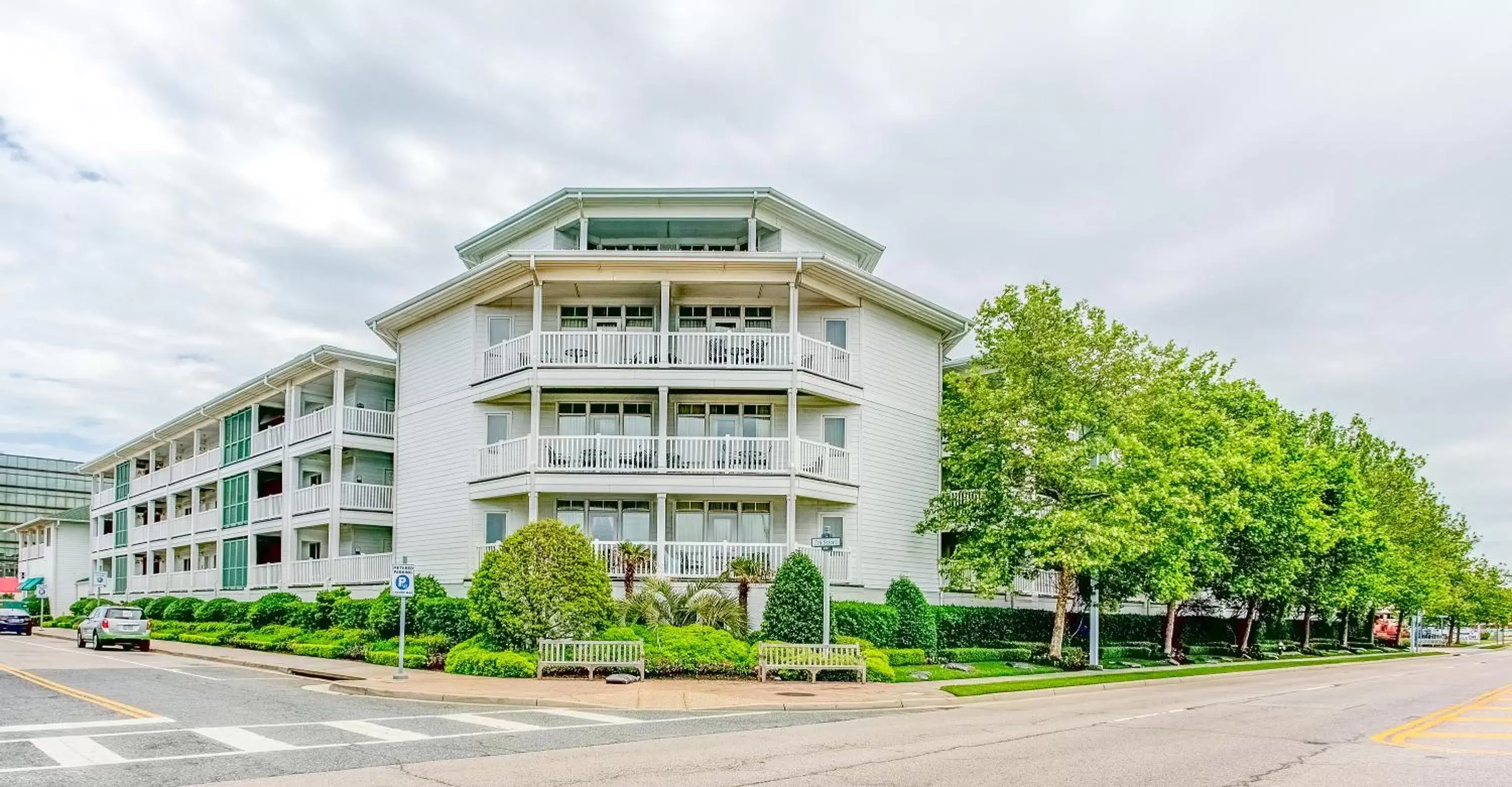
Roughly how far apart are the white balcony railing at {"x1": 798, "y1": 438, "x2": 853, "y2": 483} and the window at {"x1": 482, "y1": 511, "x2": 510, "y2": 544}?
8.78 m

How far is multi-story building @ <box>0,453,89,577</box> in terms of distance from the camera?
12850cm

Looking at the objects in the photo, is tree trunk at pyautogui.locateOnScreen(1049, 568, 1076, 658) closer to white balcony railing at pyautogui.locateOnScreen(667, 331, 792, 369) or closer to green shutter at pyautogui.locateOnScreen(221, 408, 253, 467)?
white balcony railing at pyautogui.locateOnScreen(667, 331, 792, 369)

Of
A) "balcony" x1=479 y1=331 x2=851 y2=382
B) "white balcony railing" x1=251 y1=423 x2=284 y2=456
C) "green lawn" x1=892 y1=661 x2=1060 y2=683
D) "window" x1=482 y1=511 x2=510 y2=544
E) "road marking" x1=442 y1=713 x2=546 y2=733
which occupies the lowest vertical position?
"green lawn" x1=892 y1=661 x2=1060 y2=683

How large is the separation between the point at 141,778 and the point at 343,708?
7.43 metres

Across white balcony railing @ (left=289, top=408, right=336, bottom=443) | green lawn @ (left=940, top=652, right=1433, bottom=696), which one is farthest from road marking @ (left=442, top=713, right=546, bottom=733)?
white balcony railing @ (left=289, top=408, right=336, bottom=443)

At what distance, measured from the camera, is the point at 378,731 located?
15133 millimetres

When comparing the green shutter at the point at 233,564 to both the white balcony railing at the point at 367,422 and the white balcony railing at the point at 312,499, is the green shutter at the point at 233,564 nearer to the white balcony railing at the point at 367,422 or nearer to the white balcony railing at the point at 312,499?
the white balcony railing at the point at 312,499

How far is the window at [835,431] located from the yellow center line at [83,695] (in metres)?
19.2

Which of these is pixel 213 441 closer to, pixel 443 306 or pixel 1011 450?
pixel 443 306

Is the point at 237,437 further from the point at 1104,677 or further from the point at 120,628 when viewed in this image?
the point at 1104,677

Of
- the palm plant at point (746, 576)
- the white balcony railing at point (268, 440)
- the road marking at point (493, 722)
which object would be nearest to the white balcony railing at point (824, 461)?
the palm plant at point (746, 576)

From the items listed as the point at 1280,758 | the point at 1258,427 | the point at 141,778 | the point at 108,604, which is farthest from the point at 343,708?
the point at 1258,427

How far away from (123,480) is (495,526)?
41645 mm

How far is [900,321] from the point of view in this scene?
34562 millimetres
